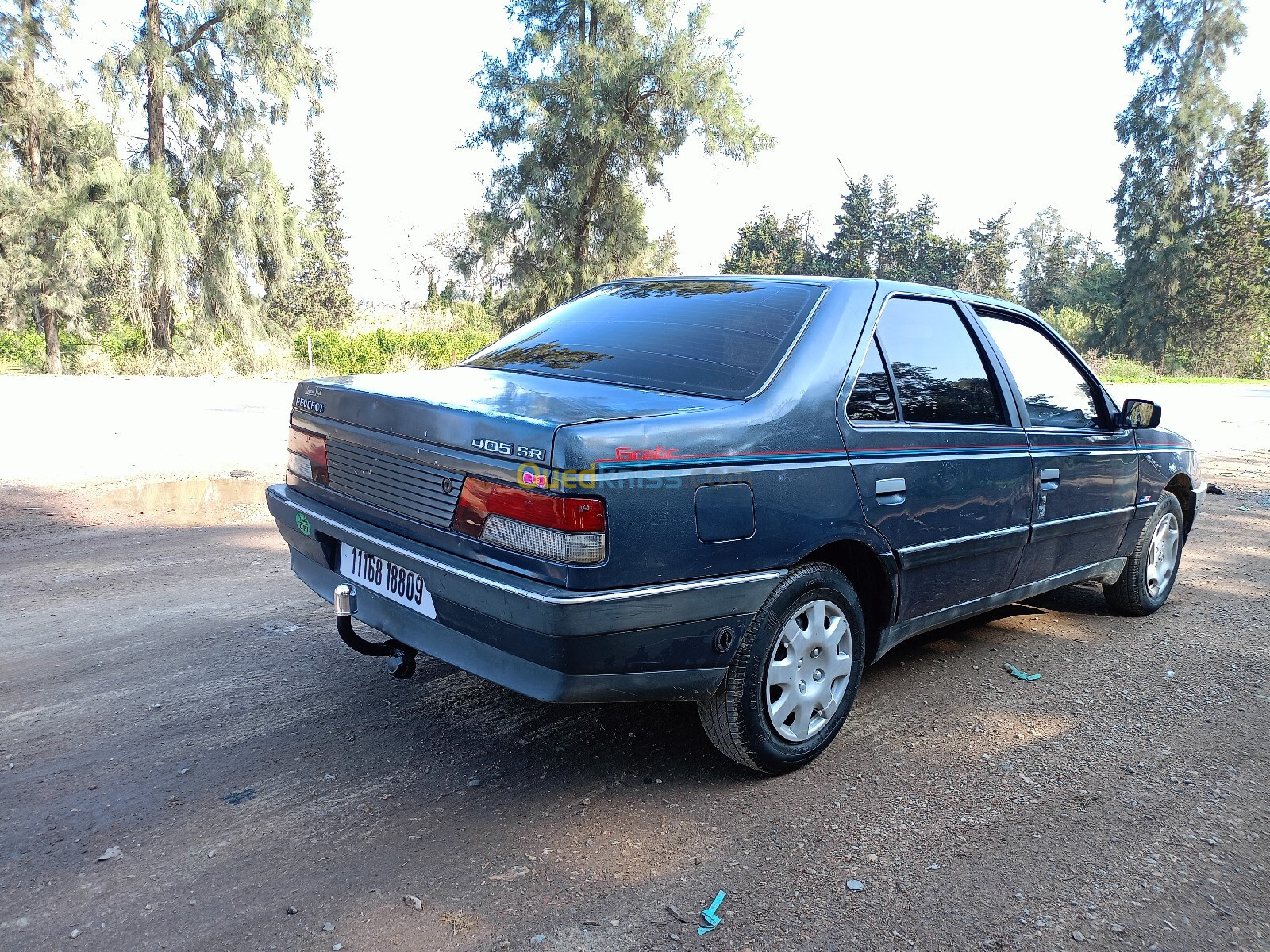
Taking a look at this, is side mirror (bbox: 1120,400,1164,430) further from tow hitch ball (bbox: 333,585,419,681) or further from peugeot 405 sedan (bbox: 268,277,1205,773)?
tow hitch ball (bbox: 333,585,419,681)

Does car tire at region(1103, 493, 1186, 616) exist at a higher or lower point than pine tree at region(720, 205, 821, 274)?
lower

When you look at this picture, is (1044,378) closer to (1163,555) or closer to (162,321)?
(1163,555)

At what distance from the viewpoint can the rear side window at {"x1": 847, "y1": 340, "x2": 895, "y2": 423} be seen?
10.3ft

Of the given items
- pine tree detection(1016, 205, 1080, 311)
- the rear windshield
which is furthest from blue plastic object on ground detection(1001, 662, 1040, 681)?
pine tree detection(1016, 205, 1080, 311)

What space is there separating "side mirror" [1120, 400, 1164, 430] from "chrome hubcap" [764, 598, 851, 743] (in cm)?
237

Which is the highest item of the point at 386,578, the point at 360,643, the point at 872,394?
the point at 872,394

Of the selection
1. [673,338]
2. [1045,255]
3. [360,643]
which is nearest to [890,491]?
[673,338]

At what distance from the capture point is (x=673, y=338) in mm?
3350

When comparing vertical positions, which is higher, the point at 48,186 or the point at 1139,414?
the point at 48,186

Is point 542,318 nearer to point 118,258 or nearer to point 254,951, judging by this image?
point 254,951

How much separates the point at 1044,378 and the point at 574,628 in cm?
291

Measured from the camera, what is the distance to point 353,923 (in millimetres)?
2240

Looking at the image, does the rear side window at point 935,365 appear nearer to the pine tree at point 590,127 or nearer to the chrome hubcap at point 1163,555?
the chrome hubcap at point 1163,555

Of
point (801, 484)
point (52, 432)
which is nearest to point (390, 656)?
point (801, 484)
